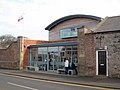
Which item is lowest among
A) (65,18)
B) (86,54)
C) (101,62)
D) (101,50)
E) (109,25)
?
(101,62)

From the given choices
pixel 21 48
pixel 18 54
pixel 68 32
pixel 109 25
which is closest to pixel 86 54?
pixel 109 25

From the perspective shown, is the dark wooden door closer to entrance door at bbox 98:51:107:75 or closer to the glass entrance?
entrance door at bbox 98:51:107:75

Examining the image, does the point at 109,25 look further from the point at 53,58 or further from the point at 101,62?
the point at 53,58

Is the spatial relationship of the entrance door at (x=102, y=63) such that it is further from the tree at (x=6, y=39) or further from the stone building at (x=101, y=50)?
the tree at (x=6, y=39)

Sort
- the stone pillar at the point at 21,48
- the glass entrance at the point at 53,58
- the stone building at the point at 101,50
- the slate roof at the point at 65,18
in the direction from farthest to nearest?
the slate roof at the point at 65,18 → the stone pillar at the point at 21,48 → the glass entrance at the point at 53,58 → the stone building at the point at 101,50

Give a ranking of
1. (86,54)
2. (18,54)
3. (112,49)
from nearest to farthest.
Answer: (112,49) < (86,54) < (18,54)

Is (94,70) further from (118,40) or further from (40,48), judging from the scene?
(40,48)

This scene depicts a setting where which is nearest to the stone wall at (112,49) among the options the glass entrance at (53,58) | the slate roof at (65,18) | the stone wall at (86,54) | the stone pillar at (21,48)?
A: the stone wall at (86,54)

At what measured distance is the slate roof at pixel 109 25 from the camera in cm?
2760

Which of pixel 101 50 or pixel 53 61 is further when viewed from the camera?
pixel 53 61

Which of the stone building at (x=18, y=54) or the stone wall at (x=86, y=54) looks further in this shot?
the stone building at (x=18, y=54)

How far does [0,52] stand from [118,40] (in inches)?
1093

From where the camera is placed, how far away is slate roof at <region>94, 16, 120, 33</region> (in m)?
27.6

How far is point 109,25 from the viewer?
29266 mm
